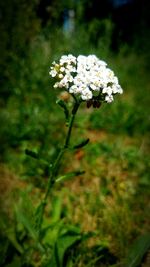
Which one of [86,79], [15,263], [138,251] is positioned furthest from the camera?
[138,251]

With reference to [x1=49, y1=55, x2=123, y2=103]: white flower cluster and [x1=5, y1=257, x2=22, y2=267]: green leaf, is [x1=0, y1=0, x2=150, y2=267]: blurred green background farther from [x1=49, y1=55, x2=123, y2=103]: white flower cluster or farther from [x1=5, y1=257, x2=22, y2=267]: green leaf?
[x1=49, y1=55, x2=123, y2=103]: white flower cluster

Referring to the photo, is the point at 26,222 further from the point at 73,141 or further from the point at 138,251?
the point at 73,141

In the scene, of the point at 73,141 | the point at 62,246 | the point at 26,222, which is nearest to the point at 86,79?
the point at 26,222

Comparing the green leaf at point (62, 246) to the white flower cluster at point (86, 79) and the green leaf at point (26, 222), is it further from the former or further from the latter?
the white flower cluster at point (86, 79)

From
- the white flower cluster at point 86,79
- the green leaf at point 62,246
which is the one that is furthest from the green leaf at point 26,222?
the white flower cluster at point 86,79

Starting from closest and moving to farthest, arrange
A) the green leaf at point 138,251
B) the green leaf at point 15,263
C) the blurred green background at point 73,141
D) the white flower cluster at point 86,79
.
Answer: the white flower cluster at point 86,79 < the green leaf at point 15,263 < the green leaf at point 138,251 < the blurred green background at point 73,141

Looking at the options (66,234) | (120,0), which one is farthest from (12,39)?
(120,0)

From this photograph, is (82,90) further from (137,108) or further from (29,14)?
(29,14)
